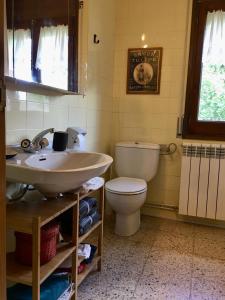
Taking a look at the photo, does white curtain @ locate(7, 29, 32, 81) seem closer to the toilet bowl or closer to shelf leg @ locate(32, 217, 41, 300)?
shelf leg @ locate(32, 217, 41, 300)

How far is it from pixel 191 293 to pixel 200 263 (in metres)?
0.37

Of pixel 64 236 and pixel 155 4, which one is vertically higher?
pixel 155 4

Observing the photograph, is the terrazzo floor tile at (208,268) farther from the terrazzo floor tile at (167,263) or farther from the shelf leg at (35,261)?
the shelf leg at (35,261)

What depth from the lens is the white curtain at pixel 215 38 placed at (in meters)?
2.38

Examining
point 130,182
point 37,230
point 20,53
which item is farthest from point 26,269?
point 130,182

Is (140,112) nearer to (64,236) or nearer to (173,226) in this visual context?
(173,226)

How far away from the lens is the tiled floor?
1.60 m

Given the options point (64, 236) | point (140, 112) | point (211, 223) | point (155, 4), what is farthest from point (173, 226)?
point (155, 4)

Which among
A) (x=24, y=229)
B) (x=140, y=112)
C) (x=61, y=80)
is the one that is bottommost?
(x=24, y=229)

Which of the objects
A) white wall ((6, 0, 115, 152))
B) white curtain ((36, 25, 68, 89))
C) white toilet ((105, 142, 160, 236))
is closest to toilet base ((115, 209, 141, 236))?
white toilet ((105, 142, 160, 236))

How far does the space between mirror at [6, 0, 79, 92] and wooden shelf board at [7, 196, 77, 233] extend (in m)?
0.63

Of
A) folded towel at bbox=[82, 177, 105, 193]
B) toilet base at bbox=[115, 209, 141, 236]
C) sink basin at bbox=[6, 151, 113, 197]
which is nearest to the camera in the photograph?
sink basin at bbox=[6, 151, 113, 197]

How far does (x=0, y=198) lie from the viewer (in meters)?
0.68

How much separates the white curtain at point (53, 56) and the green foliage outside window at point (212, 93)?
4.46 feet
